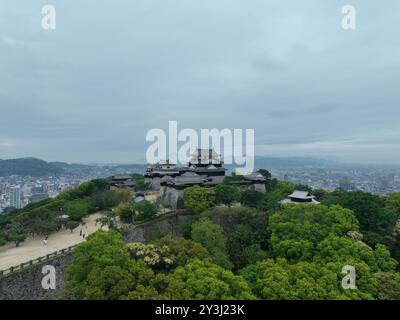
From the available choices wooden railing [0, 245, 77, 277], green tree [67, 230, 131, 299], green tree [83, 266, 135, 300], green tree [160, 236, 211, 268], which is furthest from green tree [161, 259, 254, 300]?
wooden railing [0, 245, 77, 277]

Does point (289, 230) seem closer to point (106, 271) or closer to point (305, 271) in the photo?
point (305, 271)

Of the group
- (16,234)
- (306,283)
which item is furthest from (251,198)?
(16,234)

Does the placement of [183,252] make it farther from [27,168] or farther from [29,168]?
[27,168]

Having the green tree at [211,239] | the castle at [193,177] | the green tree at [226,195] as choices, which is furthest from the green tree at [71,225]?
the green tree at [226,195]

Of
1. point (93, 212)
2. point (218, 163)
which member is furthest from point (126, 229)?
point (218, 163)

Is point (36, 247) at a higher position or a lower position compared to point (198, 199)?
lower

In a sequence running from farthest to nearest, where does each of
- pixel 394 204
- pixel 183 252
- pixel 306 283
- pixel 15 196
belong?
pixel 15 196, pixel 394 204, pixel 183 252, pixel 306 283

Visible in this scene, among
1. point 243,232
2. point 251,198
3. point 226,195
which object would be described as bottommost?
point 243,232

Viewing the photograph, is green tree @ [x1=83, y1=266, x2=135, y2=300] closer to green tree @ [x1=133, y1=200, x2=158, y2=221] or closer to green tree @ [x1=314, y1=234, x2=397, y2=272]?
green tree @ [x1=314, y1=234, x2=397, y2=272]
